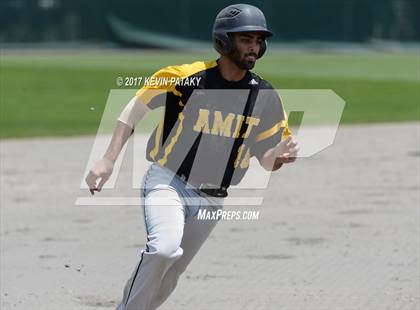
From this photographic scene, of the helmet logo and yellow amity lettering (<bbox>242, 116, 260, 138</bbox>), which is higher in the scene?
the helmet logo

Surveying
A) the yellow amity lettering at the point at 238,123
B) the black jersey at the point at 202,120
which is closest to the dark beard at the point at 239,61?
the black jersey at the point at 202,120

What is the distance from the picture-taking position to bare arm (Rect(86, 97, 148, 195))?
224 inches

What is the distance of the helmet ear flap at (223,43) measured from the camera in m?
5.91

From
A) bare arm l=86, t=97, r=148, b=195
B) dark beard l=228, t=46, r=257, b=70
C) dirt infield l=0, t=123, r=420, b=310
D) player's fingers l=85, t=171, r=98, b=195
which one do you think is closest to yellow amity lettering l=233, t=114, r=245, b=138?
dark beard l=228, t=46, r=257, b=70

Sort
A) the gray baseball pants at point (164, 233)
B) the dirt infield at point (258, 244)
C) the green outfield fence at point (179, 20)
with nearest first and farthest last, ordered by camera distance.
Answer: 1. the gray baseball pants at point (164, 233)
2. the dirt infield at point (258, 244)
3. the green outfield fence at point (179, 20)

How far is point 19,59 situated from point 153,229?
1293 inches

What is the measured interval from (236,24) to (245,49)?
14 centimetres

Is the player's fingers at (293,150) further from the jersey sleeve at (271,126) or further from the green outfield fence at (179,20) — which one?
the green outfield fence at (179,20)

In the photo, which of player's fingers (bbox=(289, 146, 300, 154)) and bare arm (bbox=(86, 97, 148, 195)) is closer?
bare arm (bbox=(86, 97, 148, 195))

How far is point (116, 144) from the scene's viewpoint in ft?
19.1

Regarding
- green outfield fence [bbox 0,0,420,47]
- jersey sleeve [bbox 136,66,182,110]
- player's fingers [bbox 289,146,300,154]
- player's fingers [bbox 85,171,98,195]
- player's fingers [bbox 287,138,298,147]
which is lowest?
green outfield fence [bbox 0,0,420,47]

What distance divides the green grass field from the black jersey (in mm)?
11347

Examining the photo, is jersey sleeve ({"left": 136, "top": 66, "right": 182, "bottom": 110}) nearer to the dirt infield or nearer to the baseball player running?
the baseball player running

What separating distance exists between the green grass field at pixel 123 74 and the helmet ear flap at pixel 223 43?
11.5m
